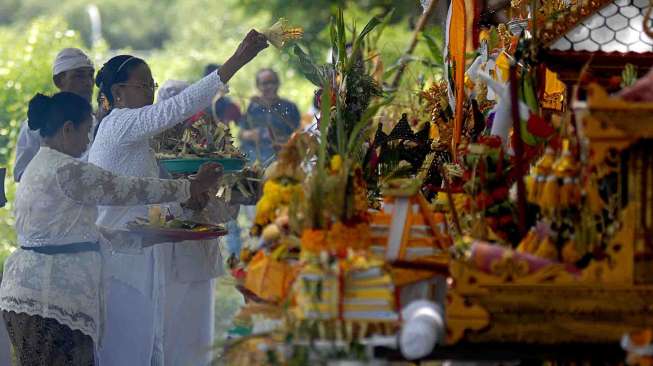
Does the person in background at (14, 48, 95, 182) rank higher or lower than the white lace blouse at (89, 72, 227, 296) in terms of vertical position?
higher

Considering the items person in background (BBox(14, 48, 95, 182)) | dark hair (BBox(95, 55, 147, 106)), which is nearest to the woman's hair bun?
dark hair (BBox(95, 55, 147, 106))

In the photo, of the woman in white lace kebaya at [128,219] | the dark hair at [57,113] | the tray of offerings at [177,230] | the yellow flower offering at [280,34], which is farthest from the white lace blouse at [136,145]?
the dark hair at [57,113]

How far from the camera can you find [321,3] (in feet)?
76.1

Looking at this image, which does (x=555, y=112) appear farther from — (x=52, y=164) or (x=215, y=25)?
(x=215, y=25)

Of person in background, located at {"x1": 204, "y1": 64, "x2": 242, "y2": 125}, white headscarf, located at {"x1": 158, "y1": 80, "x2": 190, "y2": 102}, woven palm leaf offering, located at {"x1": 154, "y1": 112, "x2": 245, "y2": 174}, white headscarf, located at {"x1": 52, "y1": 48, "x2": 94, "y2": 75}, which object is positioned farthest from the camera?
person in background, located at {"x1": 204, "y1": 64, "x2": 242, "y2": 125}

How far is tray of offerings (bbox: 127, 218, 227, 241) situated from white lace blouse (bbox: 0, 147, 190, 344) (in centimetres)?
40

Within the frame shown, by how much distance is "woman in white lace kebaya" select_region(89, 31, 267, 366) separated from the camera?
7.19 m

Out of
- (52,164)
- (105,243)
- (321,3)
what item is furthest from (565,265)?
(321,3)

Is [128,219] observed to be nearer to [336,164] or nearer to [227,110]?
[336,164]

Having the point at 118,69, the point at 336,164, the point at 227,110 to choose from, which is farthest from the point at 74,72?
the point at 336,164

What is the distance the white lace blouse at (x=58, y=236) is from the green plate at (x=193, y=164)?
0.84 metres

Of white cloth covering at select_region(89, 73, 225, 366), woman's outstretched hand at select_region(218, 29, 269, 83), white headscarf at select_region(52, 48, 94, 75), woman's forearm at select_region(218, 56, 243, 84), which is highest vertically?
white headscarf at select_region(52, 48, 94, 75)

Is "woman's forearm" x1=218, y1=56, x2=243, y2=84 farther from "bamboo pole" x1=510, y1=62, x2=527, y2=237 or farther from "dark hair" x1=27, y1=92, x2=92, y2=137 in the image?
"bamboo pole" x1=510, y1=62, x2=527, y2=237

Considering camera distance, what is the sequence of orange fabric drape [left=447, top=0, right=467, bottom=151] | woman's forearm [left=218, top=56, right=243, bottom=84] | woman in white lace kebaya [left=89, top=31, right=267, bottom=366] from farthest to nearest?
woman in white lace kebaya [left=89, top=31, right=267, bottom=366] → woman's forearm [left=218, top=56, right=243, bottom=84] → orange fabric drape [left=447, top=0, right=467, bottom=151]
